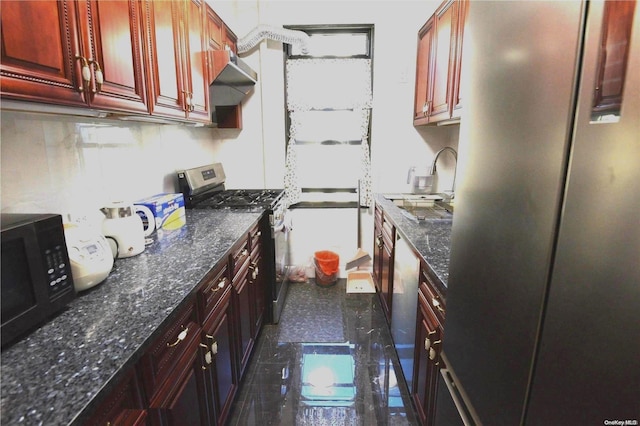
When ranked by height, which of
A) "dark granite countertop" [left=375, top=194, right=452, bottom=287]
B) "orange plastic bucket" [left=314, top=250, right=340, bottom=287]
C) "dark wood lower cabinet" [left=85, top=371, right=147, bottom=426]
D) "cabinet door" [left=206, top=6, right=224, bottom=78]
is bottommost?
"orange plastic bucket" [left=314, top=250, right=340, bottom=287]

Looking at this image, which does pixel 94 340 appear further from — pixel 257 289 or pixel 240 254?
pixel 257 289

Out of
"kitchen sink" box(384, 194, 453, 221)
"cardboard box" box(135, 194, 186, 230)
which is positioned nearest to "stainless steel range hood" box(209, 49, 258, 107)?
"cardboard box" box(135, 194, 186, 230)

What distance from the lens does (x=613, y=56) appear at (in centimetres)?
45

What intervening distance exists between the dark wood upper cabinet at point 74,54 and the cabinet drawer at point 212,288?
73 cm

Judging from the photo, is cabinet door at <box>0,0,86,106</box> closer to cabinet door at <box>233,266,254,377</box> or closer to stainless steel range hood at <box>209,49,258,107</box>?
cabinet door at <box>233,266,254,377</box>

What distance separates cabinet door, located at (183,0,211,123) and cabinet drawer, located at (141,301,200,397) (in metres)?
1.25

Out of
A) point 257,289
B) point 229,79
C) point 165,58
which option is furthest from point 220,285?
point 229,79

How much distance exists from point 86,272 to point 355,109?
258 cm

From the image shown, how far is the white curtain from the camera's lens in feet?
9.59

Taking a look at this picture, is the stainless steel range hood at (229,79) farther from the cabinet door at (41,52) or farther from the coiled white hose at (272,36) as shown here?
the cabinet door at (41,52)

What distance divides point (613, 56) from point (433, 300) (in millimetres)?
1009

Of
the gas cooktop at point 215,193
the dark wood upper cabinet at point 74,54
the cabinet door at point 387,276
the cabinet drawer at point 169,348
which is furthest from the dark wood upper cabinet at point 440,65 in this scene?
the cabinet drawer at point 169,348

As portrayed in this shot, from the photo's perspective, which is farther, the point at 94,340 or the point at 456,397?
the point at 456,397

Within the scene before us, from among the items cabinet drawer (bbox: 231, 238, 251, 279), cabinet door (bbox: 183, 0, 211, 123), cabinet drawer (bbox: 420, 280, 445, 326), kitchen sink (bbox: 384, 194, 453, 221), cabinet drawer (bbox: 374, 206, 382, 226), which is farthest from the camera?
cabinet drawer (bbox: 374, 206, 382, 226)
